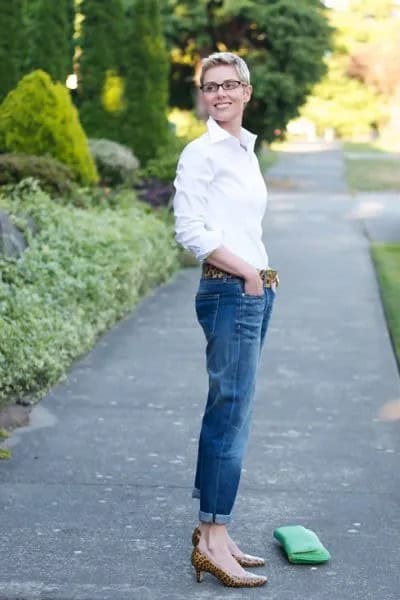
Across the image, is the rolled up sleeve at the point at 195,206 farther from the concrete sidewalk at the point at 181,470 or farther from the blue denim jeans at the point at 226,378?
the concrete sidewalk at the point at 181,470

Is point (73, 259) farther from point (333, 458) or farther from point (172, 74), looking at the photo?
point (172, 74)

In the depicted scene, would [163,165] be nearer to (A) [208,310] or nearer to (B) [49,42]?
(B) [49,42]

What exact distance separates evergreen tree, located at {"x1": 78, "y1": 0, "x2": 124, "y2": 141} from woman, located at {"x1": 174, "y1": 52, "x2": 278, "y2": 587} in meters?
14.2

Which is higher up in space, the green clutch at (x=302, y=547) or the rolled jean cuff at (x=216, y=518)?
the rolled jean cuff at (x=216, y=518)

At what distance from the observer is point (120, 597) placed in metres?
4.16

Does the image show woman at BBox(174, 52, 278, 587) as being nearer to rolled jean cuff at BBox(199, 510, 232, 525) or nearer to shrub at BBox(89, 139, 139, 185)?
rolled jean cuff at BBox(199, 510, 232, 525)

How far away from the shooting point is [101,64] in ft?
59.8

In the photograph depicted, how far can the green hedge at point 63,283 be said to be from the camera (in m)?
7.27

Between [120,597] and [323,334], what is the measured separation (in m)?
6.04

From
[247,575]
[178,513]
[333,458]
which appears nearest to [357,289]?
[333,458]

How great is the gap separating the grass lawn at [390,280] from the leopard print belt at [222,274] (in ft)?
15.9

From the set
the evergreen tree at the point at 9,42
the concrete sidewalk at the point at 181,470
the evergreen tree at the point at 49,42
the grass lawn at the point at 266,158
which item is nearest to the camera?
the concrete sidewalk at the point at 181,470

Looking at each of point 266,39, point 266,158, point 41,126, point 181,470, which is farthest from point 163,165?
point 266,158

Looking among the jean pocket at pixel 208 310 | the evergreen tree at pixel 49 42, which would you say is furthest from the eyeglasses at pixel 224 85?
the evergreen tree at pixel 49 42
